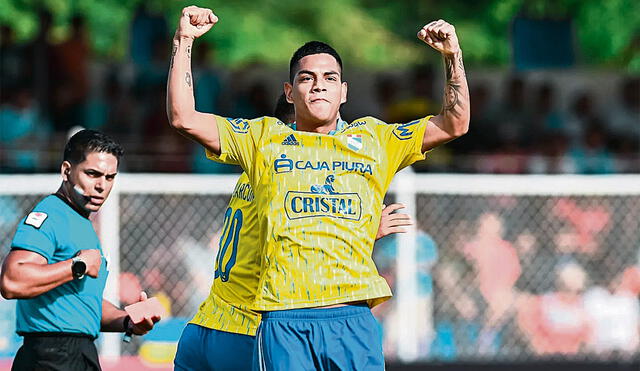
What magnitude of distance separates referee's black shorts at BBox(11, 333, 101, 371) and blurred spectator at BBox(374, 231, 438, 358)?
4602 mm

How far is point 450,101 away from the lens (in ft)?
15.7

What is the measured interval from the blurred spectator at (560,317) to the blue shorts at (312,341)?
213 inches

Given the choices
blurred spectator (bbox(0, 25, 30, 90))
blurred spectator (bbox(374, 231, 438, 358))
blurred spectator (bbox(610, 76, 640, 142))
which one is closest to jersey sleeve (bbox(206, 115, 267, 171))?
blurred spectator (bbox(374, 231, 438, 358))

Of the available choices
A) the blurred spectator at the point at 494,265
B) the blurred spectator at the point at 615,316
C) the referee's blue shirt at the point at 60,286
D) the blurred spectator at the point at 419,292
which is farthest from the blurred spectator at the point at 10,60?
the referee's blue shirt at the point at 60,286

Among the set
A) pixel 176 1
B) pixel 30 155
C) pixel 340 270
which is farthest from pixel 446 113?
pixel 176 1

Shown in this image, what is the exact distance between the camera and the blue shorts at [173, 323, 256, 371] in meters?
5.26

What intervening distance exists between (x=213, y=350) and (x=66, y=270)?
729mm

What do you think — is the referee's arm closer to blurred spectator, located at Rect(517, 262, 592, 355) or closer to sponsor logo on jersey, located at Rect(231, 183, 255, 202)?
sponsor logo on jersey, located at Rect(231, 183, 255, 202)

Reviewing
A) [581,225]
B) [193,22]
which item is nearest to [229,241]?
[193,22]

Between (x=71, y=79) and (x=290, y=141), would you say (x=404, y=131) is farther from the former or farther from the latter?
(x=71, y=79)

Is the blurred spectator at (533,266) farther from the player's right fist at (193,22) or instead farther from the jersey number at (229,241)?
the player's right fist at (193,22)

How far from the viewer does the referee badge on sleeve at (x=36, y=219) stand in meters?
5.27

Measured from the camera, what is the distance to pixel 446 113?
4805mm

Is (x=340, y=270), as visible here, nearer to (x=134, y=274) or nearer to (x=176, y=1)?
(x=134, y=274)
